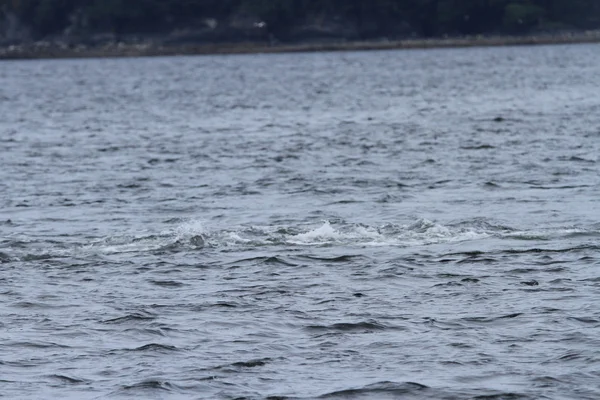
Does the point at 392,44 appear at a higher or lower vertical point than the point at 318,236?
lower

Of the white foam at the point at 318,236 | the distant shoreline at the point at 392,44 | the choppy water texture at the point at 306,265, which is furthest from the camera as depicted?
the distant shoreline at the point at 392,44

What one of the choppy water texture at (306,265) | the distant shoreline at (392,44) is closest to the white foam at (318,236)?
the choppy water texture at (306,265)

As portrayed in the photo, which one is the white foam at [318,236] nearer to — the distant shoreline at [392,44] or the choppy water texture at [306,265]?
the choppy water texture at [306,265]

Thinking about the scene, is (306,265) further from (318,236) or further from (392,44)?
(392,44)

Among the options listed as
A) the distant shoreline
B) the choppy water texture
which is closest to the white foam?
the choppy water texture

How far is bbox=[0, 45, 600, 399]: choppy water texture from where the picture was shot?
1519cm

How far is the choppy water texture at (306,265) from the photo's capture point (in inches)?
598

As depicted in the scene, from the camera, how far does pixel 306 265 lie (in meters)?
21.0

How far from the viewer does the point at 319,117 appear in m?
57.2

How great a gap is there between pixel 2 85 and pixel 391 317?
99.9 m

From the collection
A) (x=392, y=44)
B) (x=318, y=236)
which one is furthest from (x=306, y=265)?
(x=392, y=44)

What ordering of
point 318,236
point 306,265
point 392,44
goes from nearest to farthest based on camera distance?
1. point 306,265
2. point 318,236
3. point 392,44

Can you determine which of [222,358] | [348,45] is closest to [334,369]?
[222,358]

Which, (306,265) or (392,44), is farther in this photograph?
(392,44)
